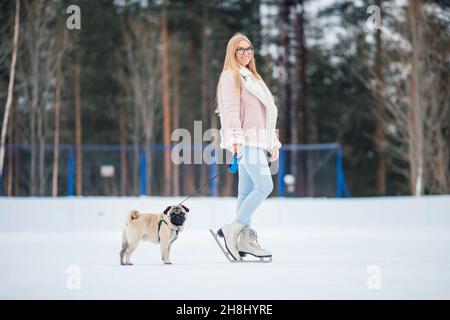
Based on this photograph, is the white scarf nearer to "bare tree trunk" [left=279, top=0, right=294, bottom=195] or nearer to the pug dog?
the pug dog

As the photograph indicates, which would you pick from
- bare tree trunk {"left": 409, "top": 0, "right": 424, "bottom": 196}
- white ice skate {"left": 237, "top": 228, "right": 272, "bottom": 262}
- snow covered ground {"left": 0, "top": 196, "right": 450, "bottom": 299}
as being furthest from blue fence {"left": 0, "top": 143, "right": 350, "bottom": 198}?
white ice skate {"left": 237, "top": 228, "right": 272, "bottom": 262}

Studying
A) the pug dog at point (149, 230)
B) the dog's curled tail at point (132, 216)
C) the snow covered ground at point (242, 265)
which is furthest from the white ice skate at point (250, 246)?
the dog's curled tail at point (132, 216)

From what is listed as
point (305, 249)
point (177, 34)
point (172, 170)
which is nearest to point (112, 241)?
point (305, 249)

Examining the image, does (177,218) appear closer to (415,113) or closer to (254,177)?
(254,177)

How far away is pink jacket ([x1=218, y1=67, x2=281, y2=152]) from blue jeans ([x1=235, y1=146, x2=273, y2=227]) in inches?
2.7

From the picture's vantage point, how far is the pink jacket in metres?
4.70

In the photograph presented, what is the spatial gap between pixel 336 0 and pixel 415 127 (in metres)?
10.2

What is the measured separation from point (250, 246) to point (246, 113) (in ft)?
3.01

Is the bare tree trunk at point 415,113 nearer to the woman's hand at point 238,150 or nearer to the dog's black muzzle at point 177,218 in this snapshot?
the woman's hand at point 238,150

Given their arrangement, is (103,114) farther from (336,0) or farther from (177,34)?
(336,0)

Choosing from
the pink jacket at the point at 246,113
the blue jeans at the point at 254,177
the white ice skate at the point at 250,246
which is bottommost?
the white ice skate at the point at 250,246

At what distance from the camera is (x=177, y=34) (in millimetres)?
23891

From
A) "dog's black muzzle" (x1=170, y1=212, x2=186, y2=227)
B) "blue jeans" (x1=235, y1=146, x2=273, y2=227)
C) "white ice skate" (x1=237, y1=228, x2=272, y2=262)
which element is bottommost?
"white ice skate" (x1=237, y1=228, x2=272, y2=262)

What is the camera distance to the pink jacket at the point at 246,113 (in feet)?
15.4
